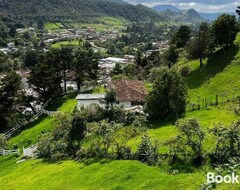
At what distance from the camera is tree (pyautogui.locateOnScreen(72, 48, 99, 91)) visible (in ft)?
Result: 259

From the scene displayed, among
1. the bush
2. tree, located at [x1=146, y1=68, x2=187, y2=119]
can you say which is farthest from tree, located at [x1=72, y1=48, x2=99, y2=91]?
tree, located at [x1=146, y1=68, x2=187, y2=119]

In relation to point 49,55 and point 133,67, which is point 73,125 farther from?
point 133,67

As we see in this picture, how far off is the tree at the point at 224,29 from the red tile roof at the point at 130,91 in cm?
Answer: 1675

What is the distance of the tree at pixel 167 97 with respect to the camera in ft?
169

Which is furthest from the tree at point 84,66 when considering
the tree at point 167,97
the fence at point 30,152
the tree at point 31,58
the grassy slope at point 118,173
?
the tree at point 31,58

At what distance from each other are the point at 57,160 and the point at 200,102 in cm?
2350

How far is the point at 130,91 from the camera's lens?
6431 centimetres

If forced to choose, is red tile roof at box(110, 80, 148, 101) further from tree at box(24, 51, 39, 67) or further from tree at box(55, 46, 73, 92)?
tree at box(24, 51, 39, 67)

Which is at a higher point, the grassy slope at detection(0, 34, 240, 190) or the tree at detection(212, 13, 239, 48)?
the tree at detection(212, 13, 239, 48)

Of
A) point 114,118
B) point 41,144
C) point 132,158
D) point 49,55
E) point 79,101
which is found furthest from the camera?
point 49,55

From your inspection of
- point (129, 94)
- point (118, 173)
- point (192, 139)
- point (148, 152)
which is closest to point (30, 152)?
point (129, 94)

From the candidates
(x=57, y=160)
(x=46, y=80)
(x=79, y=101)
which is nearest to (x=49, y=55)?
(x=46, y=80)

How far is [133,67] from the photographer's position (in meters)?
102

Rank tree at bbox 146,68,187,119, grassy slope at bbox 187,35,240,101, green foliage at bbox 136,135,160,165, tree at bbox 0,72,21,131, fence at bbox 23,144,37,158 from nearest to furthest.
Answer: green foliage at bbox 136,135,160,165
fence at bbox 23,144,37,158
tree at bbox 146,68,187,119
grassy slope at bbox 187,35,240,101
tree at bbox 0,72,21,131
